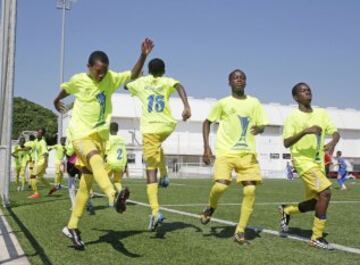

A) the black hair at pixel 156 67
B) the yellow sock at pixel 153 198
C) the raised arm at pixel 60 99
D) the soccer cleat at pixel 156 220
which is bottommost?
the soccer cleat at pixel 156 220

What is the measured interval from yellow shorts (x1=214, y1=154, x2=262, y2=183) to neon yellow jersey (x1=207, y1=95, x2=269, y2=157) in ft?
0.25

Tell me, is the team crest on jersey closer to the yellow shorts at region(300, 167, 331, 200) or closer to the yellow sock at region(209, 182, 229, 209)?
the yellow sock at region(209, 182, 229, 209)

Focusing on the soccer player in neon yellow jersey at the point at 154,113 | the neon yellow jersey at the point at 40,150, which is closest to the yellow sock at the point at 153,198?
the soccer player in neon yellow jersey at the point at 154,113

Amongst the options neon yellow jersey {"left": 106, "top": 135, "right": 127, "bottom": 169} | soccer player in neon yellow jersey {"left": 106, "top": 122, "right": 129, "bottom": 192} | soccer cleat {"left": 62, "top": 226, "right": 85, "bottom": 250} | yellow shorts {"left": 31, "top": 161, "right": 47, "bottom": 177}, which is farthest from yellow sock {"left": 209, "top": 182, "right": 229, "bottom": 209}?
yellow shorts {"left": 31, "top": 161, "right": 47, "bottom": 177}

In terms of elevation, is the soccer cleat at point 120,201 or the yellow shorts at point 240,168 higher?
the yellow shorts at point 240,168

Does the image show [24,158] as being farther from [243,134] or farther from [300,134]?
[300,134]

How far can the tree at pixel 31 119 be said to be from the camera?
76.5m

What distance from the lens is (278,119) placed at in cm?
7150

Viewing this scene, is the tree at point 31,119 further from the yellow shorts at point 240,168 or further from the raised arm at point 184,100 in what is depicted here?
the yellow shorts at point 240,168

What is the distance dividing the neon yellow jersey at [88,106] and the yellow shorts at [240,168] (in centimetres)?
156

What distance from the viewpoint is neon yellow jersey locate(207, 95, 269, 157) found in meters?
6.64

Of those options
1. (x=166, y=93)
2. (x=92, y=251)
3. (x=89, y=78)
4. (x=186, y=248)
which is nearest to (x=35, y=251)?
(x=92, y=251)

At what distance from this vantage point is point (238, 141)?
6.64 meters

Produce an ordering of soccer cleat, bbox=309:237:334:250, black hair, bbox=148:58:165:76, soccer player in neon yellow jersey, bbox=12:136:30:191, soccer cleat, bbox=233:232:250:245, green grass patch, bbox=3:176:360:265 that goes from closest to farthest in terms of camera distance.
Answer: green grass patch, bbox=3:176:360:265 → soccer cleat, bbox=309:237:334:250 → soccer cleat, bbox=233:232:250:245 → black hair, bbox=148:58:165:76 → soccer player in neon yellow jersey, bbox=12:136:30:191
